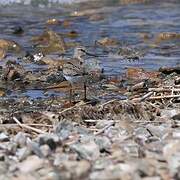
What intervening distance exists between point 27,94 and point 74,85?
1.51ft

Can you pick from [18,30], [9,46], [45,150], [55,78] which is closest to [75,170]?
[45,150]

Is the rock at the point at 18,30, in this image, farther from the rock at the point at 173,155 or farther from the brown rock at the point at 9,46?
the rock at the point at 173,155

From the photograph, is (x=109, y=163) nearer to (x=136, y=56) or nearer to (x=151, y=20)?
(x=136, y=56)

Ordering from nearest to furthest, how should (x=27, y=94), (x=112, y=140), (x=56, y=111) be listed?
(x=112, y=140), (x=56, y=111), (x=27, y=94)

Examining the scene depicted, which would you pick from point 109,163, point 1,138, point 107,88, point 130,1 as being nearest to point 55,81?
point 107,88

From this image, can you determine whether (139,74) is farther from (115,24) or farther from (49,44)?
(115,24)

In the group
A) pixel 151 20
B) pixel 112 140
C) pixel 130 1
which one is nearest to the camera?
pixel 112 140

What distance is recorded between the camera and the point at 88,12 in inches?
683

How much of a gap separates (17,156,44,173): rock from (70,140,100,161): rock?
0.83ft

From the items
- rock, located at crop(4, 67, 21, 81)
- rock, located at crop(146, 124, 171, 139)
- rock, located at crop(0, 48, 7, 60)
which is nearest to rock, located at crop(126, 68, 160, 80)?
rock, located at crop(4, 67, 21, 81)

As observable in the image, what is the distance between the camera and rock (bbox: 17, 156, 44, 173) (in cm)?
303

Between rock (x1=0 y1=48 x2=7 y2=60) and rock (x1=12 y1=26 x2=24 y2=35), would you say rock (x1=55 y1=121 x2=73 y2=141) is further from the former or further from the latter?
rock (x1=12 y1=26 x2=24 y2=35)

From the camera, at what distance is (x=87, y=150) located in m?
3.36

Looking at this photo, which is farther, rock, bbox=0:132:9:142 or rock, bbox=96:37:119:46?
rock, bbox=96:37:119:46
